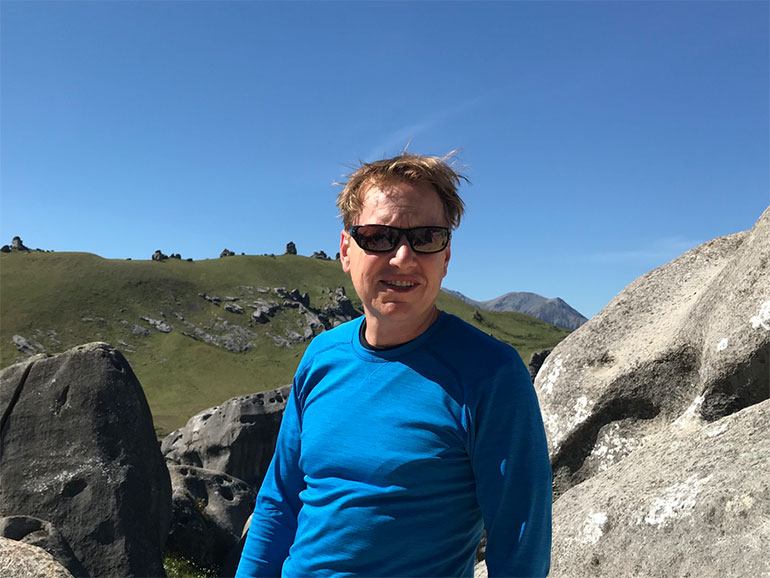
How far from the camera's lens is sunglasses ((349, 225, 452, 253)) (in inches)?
156

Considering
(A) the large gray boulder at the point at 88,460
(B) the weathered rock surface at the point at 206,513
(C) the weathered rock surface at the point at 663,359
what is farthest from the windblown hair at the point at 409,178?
(B) the weathered rock surface at the point at 206,513

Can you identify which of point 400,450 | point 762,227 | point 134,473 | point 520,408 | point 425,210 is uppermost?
point 762,227

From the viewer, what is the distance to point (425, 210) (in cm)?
397

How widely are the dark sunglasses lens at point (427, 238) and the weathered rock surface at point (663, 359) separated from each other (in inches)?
205

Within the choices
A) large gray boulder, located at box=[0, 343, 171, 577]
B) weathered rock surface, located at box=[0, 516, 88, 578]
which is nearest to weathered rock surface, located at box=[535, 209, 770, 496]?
weathered rock surface, located at box=[0, 516, 88, 578]

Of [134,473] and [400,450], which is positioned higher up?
[400,450]

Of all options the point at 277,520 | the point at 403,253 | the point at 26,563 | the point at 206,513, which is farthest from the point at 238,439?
the point at 403,253

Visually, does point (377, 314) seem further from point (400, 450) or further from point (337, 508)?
point (337, 508)

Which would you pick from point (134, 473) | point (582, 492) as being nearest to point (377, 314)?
point (582, 492)

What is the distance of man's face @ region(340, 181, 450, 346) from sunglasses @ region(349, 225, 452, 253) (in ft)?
0.09

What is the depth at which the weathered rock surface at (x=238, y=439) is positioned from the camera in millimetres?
31234

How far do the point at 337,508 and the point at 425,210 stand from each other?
73.5 inches

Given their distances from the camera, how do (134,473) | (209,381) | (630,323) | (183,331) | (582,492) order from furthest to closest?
(183,331), (209,381), (134,473), (630,323), (582,492)

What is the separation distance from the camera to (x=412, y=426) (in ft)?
12.0
